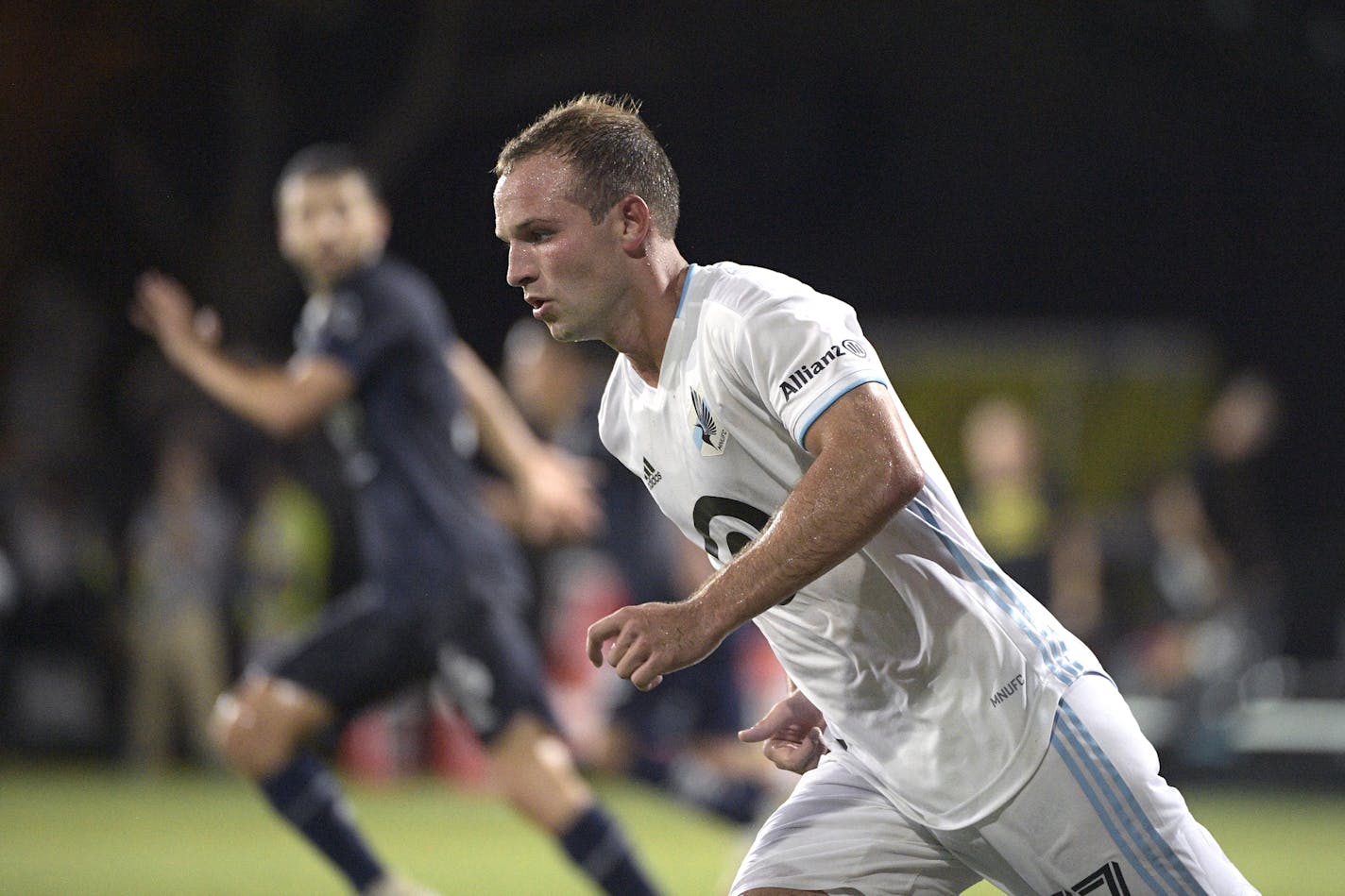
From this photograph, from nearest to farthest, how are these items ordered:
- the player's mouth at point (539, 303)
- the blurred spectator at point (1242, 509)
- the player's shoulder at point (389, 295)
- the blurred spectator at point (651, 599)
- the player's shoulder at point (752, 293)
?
the player's shoulder at point (752, 293) < the player's mouth at point (539, 303) < the player's shoulder at point (389, 295) < the blurred spectator at point (651, 599) < the blurred spectator at point (1242, 509)

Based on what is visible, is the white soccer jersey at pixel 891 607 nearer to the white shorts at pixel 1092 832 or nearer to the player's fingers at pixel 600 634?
the white shorts at pixel 1092 832

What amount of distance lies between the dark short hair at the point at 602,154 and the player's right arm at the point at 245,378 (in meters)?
2.57

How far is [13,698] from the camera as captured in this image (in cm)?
1448

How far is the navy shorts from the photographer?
6.19 m

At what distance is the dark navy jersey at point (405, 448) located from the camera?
6.34m

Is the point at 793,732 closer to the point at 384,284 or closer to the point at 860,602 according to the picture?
the point at 860,602

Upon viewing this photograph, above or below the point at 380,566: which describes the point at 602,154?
below

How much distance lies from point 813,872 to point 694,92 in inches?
683

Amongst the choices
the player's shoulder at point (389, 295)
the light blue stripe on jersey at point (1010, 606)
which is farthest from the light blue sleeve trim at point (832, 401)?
the player's shoulder at point (389, 295)

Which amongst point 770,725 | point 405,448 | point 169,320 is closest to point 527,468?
point 405,448

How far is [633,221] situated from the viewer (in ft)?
12.1

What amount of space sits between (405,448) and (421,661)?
725mm

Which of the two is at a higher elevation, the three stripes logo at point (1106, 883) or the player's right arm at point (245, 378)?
the player's right arm at point (245, 378)

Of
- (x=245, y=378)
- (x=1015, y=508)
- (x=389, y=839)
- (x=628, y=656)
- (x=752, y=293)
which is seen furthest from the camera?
(x=1015, y=508)
